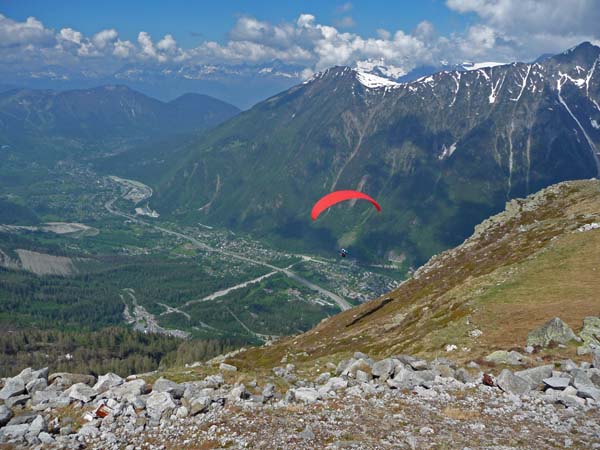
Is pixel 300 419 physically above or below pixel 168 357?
above

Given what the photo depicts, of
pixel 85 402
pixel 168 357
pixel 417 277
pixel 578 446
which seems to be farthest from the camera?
pixel 168 357

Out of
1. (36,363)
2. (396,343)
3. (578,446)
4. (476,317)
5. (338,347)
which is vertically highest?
(578,446)

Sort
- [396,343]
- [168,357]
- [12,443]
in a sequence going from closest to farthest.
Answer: [12,443] → [396,343] → [168,357]

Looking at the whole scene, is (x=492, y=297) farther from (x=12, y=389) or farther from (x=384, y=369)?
(x=12, y=389)

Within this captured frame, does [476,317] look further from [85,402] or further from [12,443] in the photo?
[12,443]

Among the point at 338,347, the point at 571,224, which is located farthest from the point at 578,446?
the point at 571,224

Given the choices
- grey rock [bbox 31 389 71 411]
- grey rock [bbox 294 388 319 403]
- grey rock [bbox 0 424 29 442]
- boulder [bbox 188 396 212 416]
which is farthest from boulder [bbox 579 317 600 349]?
grey rock [bbox 0 424 29 442]

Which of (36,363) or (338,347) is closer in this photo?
(338,347)
